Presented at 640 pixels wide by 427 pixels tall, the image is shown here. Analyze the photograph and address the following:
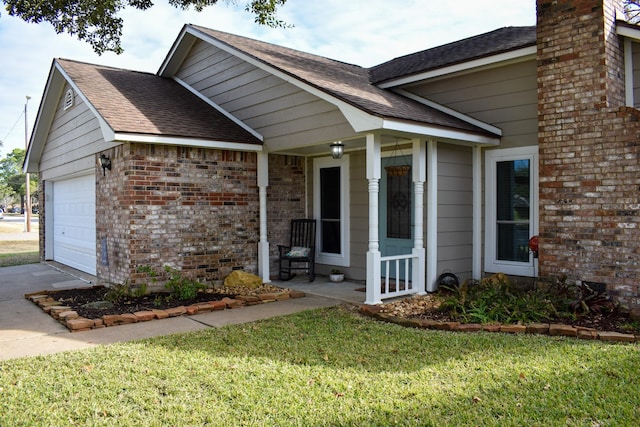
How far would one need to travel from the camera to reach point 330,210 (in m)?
9.65

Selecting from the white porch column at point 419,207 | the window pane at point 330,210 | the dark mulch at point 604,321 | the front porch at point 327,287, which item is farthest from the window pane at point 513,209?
the window pane at point 330,210

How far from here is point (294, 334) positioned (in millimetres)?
5520

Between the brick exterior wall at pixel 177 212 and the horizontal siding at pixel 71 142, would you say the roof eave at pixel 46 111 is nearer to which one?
the horizontal siding at pixel 71 142

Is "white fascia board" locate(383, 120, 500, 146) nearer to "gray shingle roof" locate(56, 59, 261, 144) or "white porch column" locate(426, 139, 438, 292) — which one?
"white porch column" locate(426, 139, 438, 292)

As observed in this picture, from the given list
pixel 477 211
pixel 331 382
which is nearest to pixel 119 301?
pixel 331 382

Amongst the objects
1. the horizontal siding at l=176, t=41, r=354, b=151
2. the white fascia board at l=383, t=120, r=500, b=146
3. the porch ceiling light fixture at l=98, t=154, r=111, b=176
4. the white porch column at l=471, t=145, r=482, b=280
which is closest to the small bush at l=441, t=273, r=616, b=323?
the white porch column at l=471, t=145, r=482, b=280

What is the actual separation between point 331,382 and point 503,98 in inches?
217

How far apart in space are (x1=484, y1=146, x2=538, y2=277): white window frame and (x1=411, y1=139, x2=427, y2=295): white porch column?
3.81 ft

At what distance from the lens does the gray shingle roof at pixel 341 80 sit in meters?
6.88

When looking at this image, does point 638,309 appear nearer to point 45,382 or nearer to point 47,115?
point 45,382

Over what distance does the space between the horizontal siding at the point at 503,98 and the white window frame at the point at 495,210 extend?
0.15 metres

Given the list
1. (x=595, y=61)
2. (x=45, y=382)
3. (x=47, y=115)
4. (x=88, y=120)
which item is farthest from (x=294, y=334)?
(x=47, y=115)

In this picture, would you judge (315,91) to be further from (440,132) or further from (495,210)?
(495,210)

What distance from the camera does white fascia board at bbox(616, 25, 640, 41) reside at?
20.5 feet
